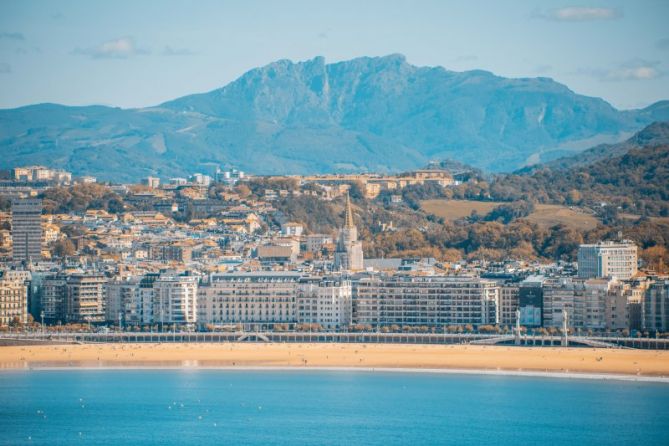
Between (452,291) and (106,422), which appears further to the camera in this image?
(452,291)

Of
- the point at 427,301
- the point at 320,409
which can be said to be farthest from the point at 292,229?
the point at 320,409

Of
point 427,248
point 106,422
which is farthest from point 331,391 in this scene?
point 427,248

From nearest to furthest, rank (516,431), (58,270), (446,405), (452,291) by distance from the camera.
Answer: (516,431) → (446,405) → (452,291) → (58,270)

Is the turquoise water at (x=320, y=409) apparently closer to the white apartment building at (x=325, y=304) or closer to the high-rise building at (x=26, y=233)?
the white apartment building at (x=325, y=304)

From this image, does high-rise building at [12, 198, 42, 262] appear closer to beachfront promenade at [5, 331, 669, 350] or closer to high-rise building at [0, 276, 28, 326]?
high-rise building at [0, 276, 28, 326]

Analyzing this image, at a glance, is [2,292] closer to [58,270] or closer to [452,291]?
[58,270]

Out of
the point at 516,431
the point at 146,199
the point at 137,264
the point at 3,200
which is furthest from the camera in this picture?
the point at 146,199

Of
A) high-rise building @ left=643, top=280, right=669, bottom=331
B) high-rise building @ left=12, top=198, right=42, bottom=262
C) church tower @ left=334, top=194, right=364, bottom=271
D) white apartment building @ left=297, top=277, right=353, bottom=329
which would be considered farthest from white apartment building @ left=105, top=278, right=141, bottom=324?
high-rise building @ left=643, top=280, right=669, bottom=331

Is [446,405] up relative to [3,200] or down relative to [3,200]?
down
